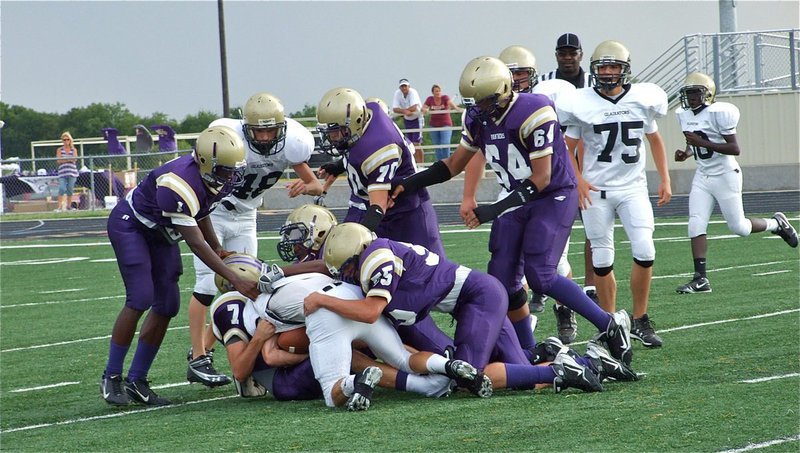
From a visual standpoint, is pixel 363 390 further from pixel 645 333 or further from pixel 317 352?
pixel 645 333

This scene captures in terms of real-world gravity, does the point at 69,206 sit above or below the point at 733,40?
below

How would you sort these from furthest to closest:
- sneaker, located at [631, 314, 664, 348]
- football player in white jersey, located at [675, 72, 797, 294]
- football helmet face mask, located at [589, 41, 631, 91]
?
1. football player in white jersey, located at [675, 72, 797, 294]
2. football helmet face mask, located at [589, 41, 631, 91]
3. sneaker, located at [631, 314, 664, 348]

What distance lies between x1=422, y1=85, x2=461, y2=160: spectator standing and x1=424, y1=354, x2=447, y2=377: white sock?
17.7 metres

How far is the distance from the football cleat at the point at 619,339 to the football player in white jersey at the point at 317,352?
0.96 m

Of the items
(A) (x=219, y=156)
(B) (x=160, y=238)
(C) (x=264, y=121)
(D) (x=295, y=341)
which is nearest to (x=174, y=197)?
(A) (x=219, y=156)

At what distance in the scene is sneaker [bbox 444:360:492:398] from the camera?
214 inches

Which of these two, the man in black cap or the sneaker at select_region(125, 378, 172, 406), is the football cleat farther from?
the man in black cap

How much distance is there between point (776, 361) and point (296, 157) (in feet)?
9.93

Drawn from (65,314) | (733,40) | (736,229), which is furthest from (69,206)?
(736,229)

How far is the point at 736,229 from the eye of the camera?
32.7 ft

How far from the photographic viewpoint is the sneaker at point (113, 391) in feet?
20.3

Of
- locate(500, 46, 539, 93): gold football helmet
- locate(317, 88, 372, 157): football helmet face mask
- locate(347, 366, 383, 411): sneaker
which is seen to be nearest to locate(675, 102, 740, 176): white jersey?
locate(500, 46, 539, 93): gold football helmet

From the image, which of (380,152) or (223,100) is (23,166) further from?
(380,152)

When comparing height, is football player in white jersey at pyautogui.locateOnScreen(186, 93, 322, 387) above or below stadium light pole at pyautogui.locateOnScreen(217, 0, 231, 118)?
below
